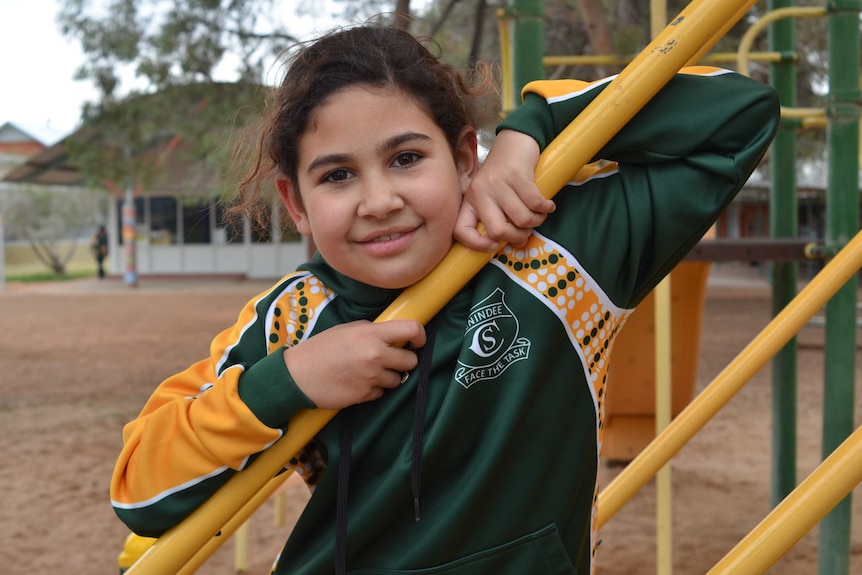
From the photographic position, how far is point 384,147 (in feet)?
3.36

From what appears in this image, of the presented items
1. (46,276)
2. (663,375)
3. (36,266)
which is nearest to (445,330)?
(663,375)

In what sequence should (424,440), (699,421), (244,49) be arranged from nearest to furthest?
(424,440)
(699,421)
(244,49)

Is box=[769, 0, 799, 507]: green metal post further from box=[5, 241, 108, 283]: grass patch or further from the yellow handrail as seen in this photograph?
box=[5, 241, 108, 283]: grass patch

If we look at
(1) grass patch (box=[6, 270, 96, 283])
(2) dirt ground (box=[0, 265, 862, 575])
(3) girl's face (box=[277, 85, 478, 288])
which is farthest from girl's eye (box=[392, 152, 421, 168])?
(1) grass patch (box=[6, 270, 96, 283])

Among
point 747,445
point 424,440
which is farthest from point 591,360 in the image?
point 747,445

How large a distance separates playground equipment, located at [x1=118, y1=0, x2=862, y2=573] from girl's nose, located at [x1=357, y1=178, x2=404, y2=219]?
3.4 inches

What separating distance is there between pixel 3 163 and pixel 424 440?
23080 millimetres

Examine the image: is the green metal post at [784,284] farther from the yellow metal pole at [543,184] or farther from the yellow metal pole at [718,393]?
the yellow metal pole at [543,184]

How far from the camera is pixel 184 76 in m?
8.63

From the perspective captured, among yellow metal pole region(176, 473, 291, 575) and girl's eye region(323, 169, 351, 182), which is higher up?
girl's eye region(323, 169, 351, 182)

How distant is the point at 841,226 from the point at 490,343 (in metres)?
1.87

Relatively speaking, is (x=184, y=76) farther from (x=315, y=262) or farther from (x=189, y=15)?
(x=315, y=262)

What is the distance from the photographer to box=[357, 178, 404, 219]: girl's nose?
100 cm

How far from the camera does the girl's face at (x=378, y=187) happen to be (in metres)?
1.02
